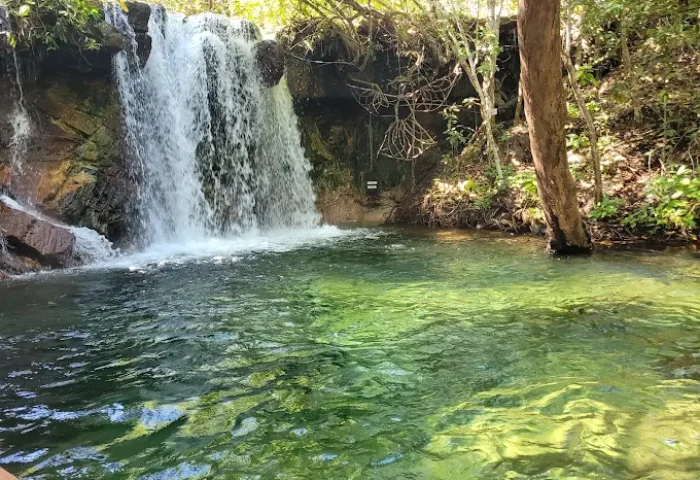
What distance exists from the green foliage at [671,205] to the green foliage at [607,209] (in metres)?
0.26

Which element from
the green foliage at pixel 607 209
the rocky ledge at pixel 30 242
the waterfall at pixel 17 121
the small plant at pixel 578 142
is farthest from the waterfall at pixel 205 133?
the green foliage at pixel 607 209

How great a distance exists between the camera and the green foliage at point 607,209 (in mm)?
9188

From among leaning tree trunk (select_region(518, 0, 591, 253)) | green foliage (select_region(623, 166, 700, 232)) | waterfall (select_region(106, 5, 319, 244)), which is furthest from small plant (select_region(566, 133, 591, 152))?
waterfall (select_region(106, 5, 319, 244))

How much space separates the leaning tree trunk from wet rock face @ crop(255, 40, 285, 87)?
7576 millimetres

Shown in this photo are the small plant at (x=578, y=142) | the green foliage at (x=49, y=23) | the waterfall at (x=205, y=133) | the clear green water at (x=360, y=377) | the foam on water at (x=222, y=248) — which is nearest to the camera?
the clear green water at (x=360, y=377)

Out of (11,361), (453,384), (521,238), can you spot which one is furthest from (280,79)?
(453,384)

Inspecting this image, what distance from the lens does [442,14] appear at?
11.6m

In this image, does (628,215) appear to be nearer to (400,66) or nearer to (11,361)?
(400,66)

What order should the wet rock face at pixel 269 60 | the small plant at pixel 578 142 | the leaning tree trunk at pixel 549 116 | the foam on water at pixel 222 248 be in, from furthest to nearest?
1. the wet rock face at pixel 269 60
2. the small plant at pixel 578 142
3. the foam on water at pixel 222 248
4. the leaning tree trunk at pixel 549 116

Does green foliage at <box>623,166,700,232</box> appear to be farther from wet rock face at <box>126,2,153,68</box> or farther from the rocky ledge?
wet rock face at <box>126,2,153,68</box>

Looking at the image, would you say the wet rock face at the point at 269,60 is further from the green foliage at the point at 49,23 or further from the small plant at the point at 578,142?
the small plant at the point at 578,142

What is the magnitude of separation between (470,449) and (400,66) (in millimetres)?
12396

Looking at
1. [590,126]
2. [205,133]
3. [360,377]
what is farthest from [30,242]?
[590,126]

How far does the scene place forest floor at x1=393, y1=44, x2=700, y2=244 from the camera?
8953 millimetres
